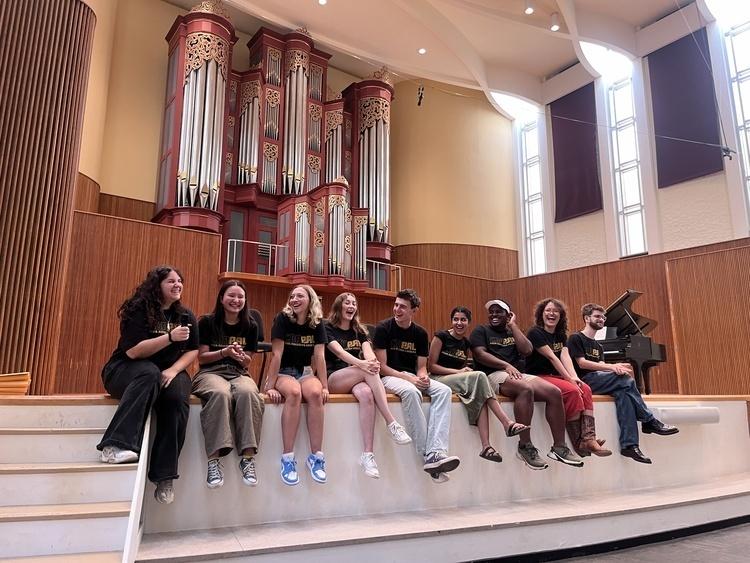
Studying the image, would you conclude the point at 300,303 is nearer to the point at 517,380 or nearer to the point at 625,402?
the point at 517,380

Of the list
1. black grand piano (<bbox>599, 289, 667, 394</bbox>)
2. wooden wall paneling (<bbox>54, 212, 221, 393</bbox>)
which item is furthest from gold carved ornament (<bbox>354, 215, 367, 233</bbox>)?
black grand piano (<bbox>599, 289, 667, 394</bbox>)

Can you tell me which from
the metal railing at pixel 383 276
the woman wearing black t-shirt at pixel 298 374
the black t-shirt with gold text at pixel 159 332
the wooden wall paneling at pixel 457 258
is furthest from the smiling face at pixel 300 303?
the wooden wall paneling at pixel 457 258

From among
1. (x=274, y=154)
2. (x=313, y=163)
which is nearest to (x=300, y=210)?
(x=274, y=154)

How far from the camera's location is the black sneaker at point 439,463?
2711mm

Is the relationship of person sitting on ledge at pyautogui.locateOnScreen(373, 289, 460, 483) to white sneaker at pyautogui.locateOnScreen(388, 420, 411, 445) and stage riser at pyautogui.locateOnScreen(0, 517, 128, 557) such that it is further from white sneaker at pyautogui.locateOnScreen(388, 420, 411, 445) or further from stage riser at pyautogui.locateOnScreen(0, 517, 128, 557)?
stage riser at pyautogui.locateOnScreen(0, 517, 128, 557)

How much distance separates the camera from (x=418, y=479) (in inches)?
115

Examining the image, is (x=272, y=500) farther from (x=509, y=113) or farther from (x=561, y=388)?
(x=509, y=113)

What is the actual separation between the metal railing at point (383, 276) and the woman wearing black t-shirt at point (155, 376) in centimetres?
588

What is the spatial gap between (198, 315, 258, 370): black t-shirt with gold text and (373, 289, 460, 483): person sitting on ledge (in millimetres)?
760

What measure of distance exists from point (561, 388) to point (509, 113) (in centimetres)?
835

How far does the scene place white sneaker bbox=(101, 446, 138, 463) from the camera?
2.17 metres

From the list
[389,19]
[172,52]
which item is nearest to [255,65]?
[172,52]

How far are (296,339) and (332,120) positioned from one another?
6.81 m

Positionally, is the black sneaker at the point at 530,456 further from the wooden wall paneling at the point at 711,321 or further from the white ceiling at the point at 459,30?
the white ceiling at the point at 459,30
